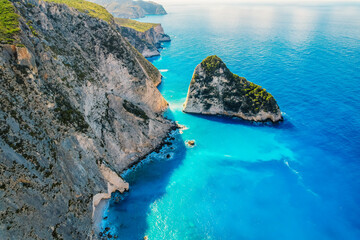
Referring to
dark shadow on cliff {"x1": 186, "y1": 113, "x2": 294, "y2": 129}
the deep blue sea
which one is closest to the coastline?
the deep blue sea

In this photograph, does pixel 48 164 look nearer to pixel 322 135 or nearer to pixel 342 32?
pixel 322 135

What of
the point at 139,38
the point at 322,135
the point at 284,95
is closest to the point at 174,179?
the point at 322,135

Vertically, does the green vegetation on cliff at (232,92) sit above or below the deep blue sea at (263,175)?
above

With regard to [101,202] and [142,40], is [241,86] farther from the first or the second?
[142,40]

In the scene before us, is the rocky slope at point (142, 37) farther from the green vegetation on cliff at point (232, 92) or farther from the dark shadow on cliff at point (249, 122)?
the dark shadow on cliff at point (249, 122)

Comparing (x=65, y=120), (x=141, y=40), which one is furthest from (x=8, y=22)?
(x=141, y=40)

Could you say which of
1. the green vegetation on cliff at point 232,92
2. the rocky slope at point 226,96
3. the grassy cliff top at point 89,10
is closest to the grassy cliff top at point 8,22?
the grassy cliff top at point 89,10

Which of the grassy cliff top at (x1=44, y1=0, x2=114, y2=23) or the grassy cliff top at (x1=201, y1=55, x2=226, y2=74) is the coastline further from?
the grassy cliff top at (x1=44, y1=0, x2=114, y2=23)
